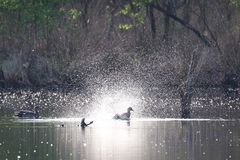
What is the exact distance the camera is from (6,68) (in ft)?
183

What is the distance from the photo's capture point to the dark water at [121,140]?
27328mm

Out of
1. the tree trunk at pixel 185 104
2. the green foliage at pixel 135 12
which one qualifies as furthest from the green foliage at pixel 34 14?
the tree trunk at pixel 185 104

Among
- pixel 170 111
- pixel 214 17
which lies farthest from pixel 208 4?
pixel 170 111

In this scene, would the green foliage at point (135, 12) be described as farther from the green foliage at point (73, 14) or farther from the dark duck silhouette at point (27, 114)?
the dark duck silhouette at point (27, 114)

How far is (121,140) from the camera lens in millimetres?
30734

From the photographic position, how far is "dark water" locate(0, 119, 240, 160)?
27328mm

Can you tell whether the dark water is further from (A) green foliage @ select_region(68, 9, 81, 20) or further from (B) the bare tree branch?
(A) green foliage @ select_region(68, 9, 81, 20)

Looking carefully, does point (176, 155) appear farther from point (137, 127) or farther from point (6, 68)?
point (6, 68)

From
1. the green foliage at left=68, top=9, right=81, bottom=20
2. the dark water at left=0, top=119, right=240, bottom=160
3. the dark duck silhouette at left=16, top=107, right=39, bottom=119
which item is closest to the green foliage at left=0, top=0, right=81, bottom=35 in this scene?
the green foliage at left=68, top=9, right=81, bottom=20

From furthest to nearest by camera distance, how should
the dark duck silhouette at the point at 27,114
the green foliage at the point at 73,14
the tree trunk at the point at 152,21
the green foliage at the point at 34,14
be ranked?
1. the green foliage at the point at 73,14
2. the green foliage at the point at 34,14
3. the tree trunk at the point at 152,21
4. the dark duck silhouette at the point at 27,114

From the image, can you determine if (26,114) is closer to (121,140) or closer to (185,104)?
(185,104)

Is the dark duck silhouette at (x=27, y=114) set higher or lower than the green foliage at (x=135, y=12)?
lower

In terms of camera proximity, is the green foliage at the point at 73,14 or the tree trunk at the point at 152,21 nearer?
the tree trunk at the point at 152,21

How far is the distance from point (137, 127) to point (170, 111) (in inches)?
265
